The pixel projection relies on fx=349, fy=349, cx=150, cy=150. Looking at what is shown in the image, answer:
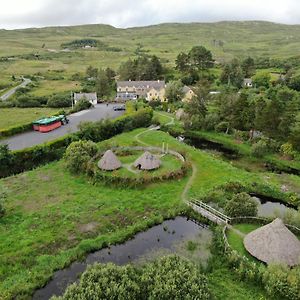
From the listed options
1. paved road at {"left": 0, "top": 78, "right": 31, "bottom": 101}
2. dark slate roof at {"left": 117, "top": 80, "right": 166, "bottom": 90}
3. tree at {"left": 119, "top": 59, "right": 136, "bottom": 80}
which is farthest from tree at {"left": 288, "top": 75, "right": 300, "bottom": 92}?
paved road at {"left": 0, "top": 78, "right": 31, "bottom": 101}

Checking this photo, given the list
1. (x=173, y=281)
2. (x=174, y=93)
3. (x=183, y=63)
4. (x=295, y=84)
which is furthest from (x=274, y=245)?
(x=183, y=63)

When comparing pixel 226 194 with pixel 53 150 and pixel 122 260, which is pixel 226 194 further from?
pixel 53 150

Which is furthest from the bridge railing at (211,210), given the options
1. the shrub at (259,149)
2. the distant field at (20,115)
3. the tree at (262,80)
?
the tree at (262,80)

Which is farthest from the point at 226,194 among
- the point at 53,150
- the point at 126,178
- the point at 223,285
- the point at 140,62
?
the point at 140,62

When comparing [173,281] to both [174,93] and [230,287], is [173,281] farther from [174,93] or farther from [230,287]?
[174,93]

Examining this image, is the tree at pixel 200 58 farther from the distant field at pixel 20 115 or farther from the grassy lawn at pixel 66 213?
the grassy lawn at pixel 66 213

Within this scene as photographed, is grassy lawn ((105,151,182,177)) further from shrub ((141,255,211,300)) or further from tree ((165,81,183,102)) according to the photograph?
tree ((165,81,183,102))
